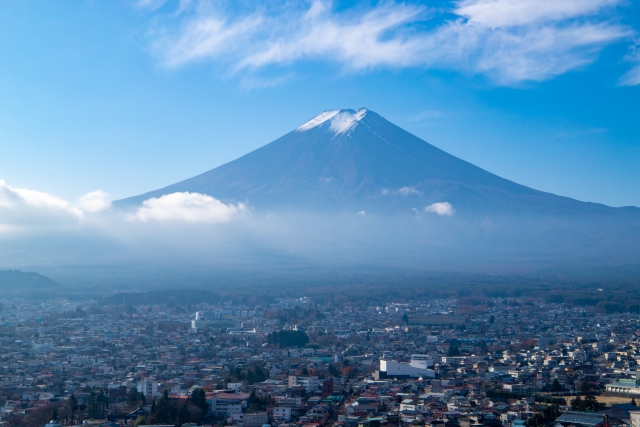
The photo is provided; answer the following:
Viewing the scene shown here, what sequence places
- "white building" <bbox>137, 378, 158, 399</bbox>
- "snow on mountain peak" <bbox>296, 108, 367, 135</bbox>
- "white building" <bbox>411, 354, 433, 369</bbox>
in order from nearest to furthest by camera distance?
1. "white building" <bbox>137, 378, 158, 399</bbox>
2. "white building" <bbox>411, 354, 433, 369</bbox>
3. "snow on mountain peak" <bbox>296, 108, 367, 135</bbox>

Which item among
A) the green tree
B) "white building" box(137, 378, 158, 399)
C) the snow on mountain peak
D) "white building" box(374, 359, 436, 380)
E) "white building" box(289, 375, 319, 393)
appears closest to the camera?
the green tree

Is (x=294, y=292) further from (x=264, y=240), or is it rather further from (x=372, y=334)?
(x=264, y=240)

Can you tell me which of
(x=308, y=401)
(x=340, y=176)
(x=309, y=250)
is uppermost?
(x=340, y=176)

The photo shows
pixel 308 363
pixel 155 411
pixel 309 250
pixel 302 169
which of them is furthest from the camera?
pixel 302 169

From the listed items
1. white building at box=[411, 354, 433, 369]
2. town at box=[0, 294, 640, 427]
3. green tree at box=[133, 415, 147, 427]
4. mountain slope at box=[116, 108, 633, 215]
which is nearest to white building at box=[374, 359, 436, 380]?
town at box=[0, 294, 640, 427]

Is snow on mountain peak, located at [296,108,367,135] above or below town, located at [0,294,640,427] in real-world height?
above

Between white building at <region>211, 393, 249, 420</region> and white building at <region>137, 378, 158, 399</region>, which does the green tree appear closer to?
white building at <region>211, 393, 249, 420</region>

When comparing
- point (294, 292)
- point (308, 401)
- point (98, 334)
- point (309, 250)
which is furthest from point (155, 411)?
point (309, 250)

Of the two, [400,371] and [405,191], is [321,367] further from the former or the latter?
[405,191]

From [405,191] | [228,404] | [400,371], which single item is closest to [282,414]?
[228,404]
